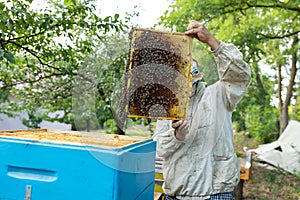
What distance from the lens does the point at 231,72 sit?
1.79 metres

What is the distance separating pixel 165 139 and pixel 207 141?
0.25 metres

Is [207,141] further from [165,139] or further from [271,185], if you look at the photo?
[271,185]

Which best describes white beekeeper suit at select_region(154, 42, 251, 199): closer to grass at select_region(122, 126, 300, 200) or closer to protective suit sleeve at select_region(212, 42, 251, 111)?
protective suit sleeve at select_region(212, 42, 251, 111)

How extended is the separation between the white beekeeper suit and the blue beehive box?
689 mm

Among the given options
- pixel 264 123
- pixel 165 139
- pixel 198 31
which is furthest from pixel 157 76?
pixel 264 123

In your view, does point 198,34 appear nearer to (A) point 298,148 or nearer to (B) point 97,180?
(B) point 97,180

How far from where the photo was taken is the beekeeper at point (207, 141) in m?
1.80

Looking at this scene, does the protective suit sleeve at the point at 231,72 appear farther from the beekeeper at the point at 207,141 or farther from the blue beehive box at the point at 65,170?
the blue beehive box at the point at 65,170

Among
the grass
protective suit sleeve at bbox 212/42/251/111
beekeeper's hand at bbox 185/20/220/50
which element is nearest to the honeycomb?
beekeeper's hand at bbox 185/20/220/50

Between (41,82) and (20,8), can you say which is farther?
(41,82)

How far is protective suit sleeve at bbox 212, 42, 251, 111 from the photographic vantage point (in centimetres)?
174

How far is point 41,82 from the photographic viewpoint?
139 inches

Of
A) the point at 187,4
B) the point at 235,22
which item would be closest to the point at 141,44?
the point at 187,4

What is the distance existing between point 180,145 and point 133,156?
0.76 meters
